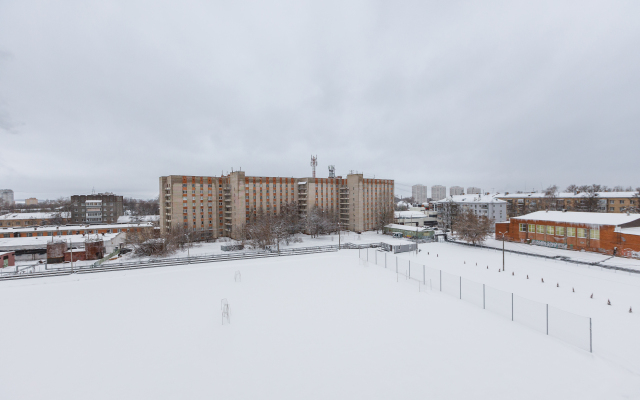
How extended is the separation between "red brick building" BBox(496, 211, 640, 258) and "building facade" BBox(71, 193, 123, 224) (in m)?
105

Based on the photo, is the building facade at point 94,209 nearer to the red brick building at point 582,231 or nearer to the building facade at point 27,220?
the building facade at point 27,220

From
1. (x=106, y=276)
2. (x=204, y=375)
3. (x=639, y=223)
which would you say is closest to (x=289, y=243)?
(x=106, y=276)

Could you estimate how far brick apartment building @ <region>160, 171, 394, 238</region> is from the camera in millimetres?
52203

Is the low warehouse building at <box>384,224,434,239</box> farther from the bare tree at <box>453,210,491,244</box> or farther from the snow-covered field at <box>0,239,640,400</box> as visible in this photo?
the snow-covered field at <box>0,239,640,400</box>

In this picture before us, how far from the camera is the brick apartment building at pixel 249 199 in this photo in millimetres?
52203

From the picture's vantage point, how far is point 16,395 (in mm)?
8938

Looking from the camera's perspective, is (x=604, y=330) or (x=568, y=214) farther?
(x=568, y=214)

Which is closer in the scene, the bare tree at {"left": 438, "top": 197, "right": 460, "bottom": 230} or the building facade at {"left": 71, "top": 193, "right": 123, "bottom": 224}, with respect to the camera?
the bare tree at {"left": 438, "top": 197, "right": 460, "bottom": 230}

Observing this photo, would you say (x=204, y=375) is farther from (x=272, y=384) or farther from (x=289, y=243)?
(x=289, y=243)

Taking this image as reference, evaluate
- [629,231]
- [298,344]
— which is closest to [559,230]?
[629,231]

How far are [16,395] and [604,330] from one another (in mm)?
24640

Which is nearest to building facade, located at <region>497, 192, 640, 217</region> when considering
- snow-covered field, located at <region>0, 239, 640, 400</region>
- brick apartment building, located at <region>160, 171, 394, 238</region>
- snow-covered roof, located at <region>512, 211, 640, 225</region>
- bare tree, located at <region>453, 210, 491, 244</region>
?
snow-covered roof, located at <region>512, 211, 640, 225</region>

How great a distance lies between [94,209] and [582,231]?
4492 inches

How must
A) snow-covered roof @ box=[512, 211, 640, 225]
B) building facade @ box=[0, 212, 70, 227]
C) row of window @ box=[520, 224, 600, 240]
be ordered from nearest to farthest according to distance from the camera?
snow-covered roof @ box=[512, 211, 640, 225] → row of window @ box=[520, 224, 600, 240] → building facade @ box=[0, 212, 70, 227]
